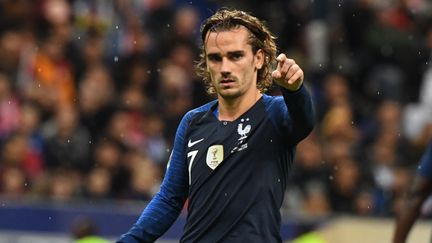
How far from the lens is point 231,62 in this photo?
19.2 feet

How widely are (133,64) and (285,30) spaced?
214 cm

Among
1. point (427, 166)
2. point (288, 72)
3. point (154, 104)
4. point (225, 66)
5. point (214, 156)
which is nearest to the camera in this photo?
point (288, 72)

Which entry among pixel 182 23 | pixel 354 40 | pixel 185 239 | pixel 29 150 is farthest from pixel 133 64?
pixel 185 239

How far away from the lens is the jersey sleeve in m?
6.13

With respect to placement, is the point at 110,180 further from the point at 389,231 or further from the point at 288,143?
the point at 288,143

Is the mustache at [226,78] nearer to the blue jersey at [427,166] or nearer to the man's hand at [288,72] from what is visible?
the man's hand at [288,72]

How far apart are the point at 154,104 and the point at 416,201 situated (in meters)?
7.77

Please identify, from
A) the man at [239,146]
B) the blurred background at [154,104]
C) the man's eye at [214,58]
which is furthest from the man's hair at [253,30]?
the blurred background at [154,104]

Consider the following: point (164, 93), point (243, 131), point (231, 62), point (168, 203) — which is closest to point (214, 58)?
point (231, 62)

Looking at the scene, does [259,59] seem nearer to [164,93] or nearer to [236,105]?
[236,105]

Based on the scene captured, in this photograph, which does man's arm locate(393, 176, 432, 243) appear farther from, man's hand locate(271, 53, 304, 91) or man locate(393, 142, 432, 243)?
man's hand locate(271, 53, 304, 91)

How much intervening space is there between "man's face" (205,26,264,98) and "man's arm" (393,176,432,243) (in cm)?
220

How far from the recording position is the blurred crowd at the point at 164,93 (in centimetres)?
1382

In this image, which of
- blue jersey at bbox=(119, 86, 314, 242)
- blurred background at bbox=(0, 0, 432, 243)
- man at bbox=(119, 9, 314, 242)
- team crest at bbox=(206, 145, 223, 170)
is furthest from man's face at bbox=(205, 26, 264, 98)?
blurred background at bbox=(0, 0, 432, 243)
